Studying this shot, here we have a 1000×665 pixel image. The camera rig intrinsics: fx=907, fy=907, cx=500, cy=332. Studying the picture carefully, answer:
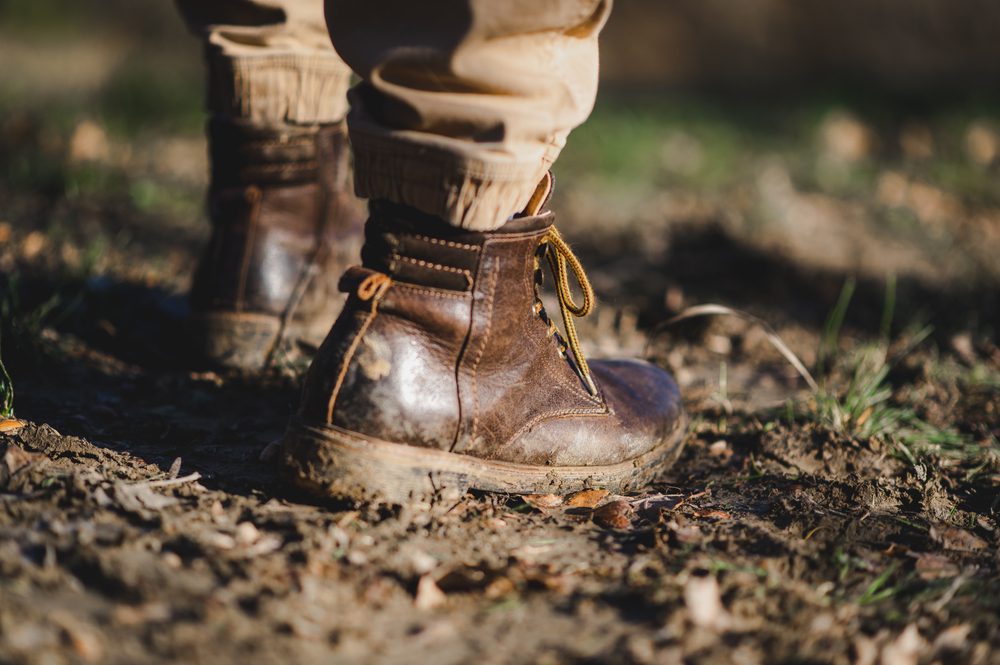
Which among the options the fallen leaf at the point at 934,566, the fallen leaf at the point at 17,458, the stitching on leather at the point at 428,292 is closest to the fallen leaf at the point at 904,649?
the fallen leaf at the point at 934,566

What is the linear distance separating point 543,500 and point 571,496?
76mm

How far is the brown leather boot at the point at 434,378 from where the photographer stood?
5.75ft

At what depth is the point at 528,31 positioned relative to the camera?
1.58 metres

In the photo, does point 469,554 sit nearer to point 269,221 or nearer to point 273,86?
point 269,221

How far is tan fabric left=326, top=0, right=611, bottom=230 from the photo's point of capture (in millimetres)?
1576

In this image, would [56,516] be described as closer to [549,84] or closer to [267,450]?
[267,450]

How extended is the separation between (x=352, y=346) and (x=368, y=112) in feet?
1.47

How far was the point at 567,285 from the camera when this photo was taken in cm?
206

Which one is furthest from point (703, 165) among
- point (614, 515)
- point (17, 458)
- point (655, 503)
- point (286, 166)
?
point (17, 458)

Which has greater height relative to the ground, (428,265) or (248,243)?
(428,265)

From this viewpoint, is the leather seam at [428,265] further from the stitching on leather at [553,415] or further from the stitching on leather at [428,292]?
the stitching on leather at [553,415]

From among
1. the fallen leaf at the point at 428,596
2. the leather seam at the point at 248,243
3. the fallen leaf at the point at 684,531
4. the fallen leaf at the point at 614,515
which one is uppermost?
the leather seam at the point at 248,243

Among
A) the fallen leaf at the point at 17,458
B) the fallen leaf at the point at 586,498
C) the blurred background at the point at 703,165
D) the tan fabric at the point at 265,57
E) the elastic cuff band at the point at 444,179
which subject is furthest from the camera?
the blurred background at the point at 703,165

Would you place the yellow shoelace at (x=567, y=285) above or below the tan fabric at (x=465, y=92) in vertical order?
below
